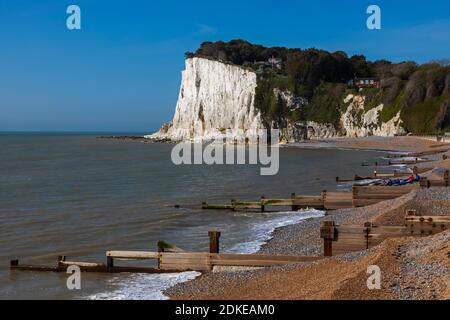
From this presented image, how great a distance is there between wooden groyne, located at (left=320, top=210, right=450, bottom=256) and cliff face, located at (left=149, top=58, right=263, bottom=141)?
9843cm

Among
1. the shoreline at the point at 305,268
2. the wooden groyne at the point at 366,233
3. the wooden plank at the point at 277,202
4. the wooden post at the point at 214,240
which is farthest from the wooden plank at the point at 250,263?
the wooden plank at the point at 277,202

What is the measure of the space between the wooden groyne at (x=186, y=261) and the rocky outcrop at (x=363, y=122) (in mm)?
82138

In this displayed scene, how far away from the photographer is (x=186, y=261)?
42.0ft

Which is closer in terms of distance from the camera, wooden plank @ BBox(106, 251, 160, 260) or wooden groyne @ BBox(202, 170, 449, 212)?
wooden plank @ BBox(106, 251, 160, 260)

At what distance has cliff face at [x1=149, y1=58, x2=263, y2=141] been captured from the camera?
114 meters

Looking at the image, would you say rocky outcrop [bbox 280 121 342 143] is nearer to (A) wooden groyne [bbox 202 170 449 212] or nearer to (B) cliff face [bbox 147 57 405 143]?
(B) cliff face [bbox 147 57 405 143]

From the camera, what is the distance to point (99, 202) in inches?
1086

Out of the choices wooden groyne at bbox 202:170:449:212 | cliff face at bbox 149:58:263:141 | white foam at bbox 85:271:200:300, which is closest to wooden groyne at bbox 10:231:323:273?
white foam at bbox 85:271:200:300

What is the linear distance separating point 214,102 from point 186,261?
10843 cm

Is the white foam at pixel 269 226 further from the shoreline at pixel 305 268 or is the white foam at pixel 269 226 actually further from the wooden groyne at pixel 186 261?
the wooden groyne at pixel 186 261

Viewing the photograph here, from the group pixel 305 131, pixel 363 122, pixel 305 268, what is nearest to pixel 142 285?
pixel 305 268

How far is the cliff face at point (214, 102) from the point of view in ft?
373
